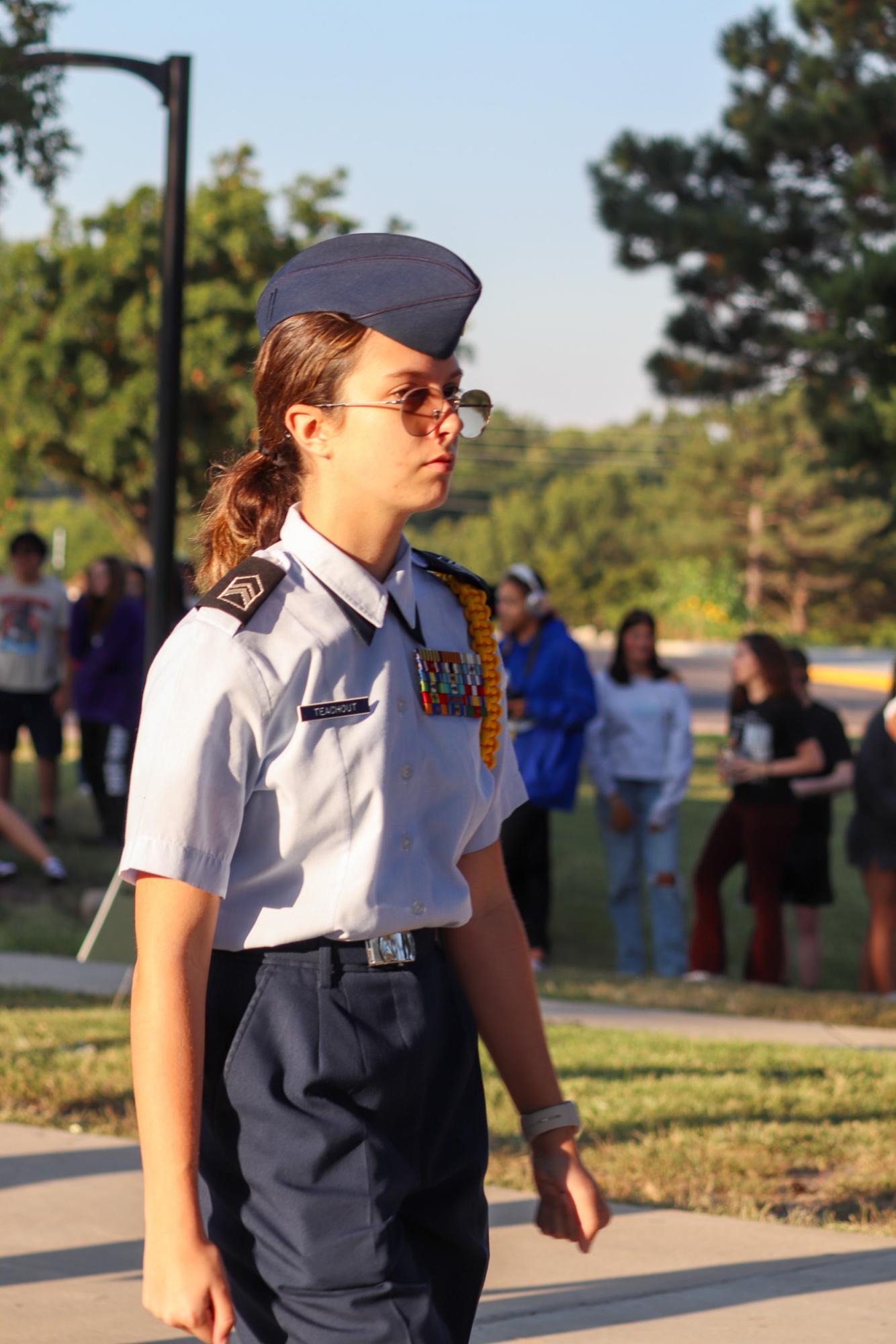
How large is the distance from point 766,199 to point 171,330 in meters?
10.4

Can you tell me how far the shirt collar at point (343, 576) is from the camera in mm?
2131

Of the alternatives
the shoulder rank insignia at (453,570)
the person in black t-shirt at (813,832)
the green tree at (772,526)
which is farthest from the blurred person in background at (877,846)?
the green tree at (772,526)

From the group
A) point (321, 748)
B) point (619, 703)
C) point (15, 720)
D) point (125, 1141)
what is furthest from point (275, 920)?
point (15, 720)

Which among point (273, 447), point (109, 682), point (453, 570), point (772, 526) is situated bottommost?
point (109, 682)

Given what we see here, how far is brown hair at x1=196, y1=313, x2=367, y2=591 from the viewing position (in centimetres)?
213

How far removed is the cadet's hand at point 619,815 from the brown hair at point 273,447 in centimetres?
720

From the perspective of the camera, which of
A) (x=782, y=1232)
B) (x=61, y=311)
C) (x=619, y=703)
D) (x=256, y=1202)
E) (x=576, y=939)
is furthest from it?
(x=61, y=311)

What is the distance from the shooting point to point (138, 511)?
29375 millimetres

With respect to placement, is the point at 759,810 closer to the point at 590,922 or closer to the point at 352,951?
the point at 590,922

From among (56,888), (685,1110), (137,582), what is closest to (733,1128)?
(685,1110)

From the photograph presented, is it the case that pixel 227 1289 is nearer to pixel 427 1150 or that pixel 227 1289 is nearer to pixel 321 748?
pixel 427 1150

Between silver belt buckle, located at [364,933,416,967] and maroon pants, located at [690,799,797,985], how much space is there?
7.08m

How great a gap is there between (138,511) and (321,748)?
2793 cm

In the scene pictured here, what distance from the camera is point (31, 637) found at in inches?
451
